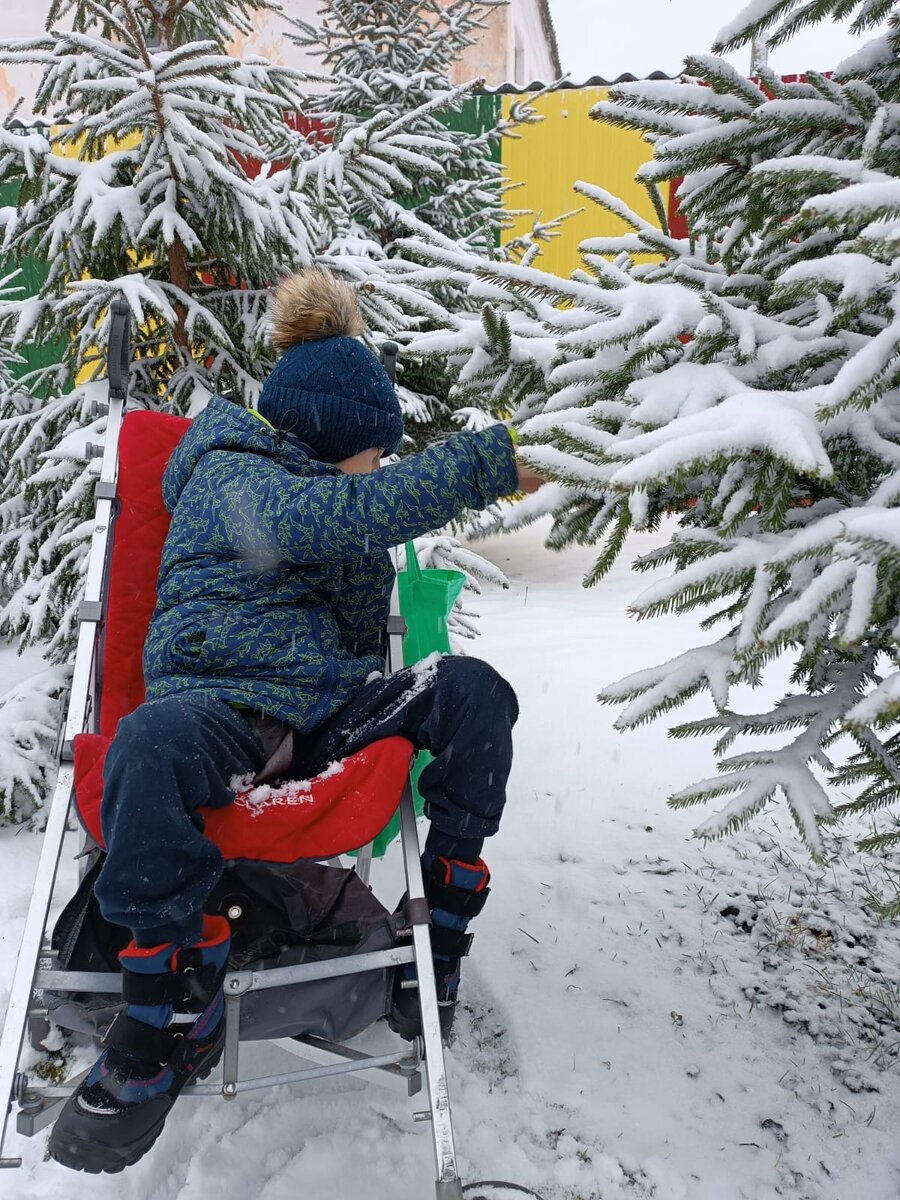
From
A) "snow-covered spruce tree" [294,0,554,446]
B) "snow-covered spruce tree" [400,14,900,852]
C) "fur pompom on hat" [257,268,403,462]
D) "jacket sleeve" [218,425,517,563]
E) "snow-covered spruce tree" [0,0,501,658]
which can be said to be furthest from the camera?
"snow-covered spruce tree" [294,0,554,446]

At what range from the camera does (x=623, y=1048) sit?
2.19 metres

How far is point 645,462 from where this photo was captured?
1.23 meters

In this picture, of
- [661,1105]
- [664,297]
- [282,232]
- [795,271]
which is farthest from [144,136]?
[661,1105]

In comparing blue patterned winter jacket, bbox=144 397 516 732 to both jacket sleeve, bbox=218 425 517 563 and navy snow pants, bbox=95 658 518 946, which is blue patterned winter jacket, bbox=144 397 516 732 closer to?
jacket sleeve, bbox=218 425 517 563

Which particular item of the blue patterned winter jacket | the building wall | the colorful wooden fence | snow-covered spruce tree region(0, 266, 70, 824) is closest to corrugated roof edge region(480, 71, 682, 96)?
the colorful wooden fence

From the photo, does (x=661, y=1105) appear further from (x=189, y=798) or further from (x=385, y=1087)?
(x=189, y=798)

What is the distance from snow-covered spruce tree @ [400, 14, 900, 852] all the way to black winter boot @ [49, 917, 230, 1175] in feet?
3.12

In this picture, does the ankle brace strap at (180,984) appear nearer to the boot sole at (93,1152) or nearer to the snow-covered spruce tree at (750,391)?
the boot sole at (93,1152)

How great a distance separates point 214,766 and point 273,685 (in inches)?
10.8

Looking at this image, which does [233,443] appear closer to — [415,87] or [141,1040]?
[141,1040]

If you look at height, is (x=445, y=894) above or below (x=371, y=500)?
below

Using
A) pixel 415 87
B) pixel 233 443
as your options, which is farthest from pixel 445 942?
pixel 415 87

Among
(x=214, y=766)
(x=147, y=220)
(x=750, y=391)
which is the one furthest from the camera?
(x=147, y=220)

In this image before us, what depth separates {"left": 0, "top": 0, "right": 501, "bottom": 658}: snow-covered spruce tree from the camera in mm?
3035
